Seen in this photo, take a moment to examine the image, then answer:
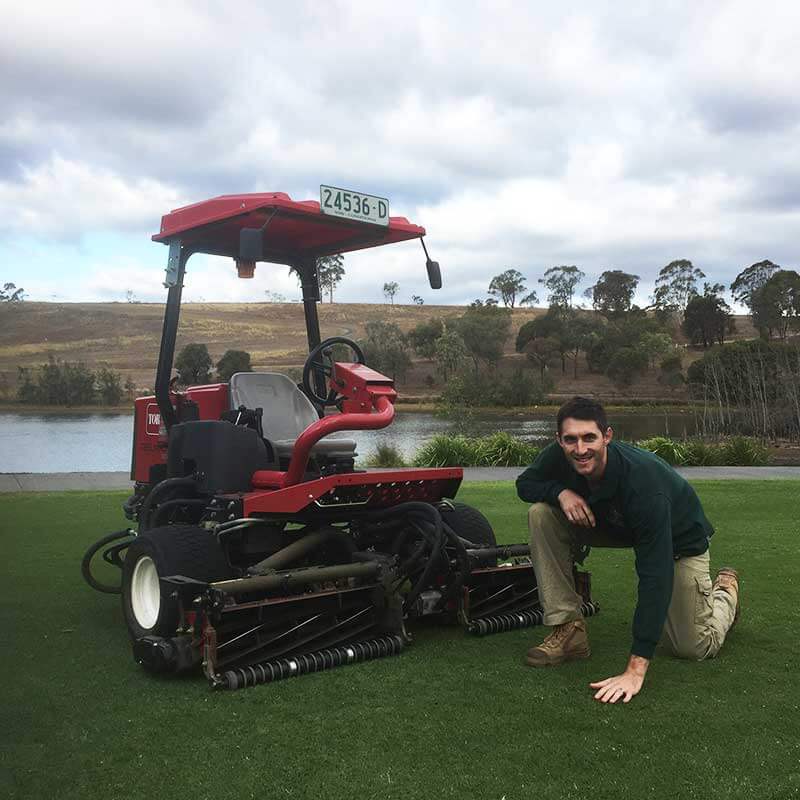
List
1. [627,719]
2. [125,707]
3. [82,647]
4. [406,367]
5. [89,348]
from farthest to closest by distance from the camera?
[406,367]
[89,348]
[82,647]
[125,707]
[627,719]

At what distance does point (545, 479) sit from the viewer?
4.35m

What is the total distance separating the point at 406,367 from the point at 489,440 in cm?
2528

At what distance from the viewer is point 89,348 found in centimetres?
3156

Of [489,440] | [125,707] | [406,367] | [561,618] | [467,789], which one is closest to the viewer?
[467,789]

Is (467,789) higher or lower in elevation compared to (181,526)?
lower

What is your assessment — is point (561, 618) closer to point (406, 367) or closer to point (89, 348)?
point (89, 348)

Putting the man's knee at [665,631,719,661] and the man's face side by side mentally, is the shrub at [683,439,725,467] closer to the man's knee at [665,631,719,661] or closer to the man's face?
the man's knee at [665,631,719,661]

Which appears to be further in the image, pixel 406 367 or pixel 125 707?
pixel 406 367

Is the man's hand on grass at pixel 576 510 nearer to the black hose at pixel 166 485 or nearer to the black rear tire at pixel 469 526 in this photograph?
the black rear tire at pixel 469 526

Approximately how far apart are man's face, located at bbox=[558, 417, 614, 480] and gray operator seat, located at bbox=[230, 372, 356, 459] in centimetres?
147

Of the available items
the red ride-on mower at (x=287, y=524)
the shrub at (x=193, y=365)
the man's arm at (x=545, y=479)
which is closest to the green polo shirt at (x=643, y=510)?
the man's arm at (x=545, y=479)

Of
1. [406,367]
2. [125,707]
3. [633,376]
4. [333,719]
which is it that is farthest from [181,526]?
[633,376]

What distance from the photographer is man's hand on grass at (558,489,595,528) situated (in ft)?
13.3

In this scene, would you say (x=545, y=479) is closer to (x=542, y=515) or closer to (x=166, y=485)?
(x=542, y=515)
